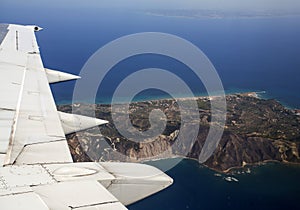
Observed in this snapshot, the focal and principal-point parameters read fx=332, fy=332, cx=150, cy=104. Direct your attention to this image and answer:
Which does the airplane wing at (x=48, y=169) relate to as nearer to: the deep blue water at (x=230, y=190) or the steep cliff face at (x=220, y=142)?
the steep cliff face at (x=220, y=142)

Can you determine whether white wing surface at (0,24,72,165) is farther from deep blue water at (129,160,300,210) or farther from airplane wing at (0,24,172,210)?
deep blue water at (129,160,300,210)

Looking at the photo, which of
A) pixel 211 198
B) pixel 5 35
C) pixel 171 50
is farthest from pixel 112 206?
pixel 171 50

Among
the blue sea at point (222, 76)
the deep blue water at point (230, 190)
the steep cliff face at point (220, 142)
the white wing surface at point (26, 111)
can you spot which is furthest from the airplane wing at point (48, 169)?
the deep blue water at point (230, 190)

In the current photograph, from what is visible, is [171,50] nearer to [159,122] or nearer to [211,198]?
[159,122]

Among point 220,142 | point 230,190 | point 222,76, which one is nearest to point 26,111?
point 230,190

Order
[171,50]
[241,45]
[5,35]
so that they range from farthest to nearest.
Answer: [241,45] → [171,50] → [5,35]

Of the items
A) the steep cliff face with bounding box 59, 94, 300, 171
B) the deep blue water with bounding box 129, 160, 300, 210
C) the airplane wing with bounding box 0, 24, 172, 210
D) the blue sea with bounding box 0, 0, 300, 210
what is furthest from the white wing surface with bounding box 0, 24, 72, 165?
Result: the deep blue water with bounding box 129, 160, 300, 210
